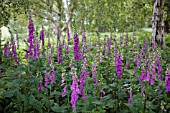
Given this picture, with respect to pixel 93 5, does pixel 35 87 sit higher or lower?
lower

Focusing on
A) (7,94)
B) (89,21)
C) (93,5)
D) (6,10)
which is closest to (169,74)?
(7,94)

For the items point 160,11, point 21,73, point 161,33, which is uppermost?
point 160,11

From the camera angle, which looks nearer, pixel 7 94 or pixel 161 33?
pixel 7 94

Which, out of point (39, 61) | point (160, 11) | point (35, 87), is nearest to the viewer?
point (35, 87)

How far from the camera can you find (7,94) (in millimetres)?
3404

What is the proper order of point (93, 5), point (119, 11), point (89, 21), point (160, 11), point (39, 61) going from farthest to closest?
1. point (89, 21)
2. point (93, 5)
3. point (119, 11)
4. point (160, 11)
5. point (39, 61)

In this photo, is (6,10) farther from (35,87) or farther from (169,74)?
(169,74)

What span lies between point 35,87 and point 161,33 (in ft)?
22.2

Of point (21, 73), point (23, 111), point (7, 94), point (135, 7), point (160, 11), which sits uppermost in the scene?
point (135, 7)

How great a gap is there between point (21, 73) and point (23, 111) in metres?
0.78

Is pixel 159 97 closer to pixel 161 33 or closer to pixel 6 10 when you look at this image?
pixel 6 10

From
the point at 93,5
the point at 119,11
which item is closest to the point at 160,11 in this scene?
the point at 119,11

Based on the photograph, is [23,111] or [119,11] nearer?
[23,111]

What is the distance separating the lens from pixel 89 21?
1612 cm
